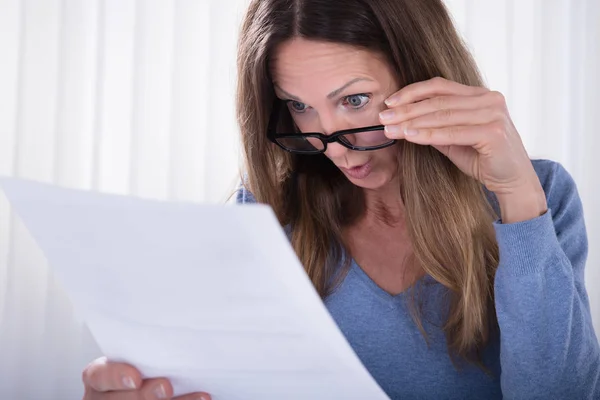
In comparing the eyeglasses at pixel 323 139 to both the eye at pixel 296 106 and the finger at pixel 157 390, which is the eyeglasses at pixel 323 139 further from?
the finger at pixel 157 390

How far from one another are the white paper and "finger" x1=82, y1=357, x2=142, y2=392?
0.01 metres

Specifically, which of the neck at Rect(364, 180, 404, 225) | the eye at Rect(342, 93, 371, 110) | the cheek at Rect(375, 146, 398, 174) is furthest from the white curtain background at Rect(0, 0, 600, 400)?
the eye at Rect(342, 93, 371, 110)

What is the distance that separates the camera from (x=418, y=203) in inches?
47.6

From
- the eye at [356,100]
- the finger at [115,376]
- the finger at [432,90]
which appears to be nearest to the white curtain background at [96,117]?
the eye at [356,100]

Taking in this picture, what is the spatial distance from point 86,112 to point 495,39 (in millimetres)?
1475

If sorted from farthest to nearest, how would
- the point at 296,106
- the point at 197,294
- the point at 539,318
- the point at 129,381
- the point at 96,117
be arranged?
1. the point at 96,117
2. the point at 296,106
3. the point at 539,318
4. the point at 129,381
5. the point at 197,294

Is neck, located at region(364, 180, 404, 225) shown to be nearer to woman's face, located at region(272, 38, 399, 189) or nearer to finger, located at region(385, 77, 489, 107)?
woman's face, located at region(272, 38, 399, 189)

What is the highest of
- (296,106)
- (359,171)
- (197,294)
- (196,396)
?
(296,106)

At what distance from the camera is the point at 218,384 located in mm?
773

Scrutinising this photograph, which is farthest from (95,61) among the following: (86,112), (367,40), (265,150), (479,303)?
(479,303)

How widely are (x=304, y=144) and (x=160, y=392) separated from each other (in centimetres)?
61

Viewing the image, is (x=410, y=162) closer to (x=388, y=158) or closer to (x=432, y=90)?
(x=388, y=158)

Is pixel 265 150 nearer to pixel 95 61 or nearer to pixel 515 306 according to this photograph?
pixel 515 306

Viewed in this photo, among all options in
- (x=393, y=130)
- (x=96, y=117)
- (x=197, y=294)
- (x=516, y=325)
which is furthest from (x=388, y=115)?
(x=96, y=117)
